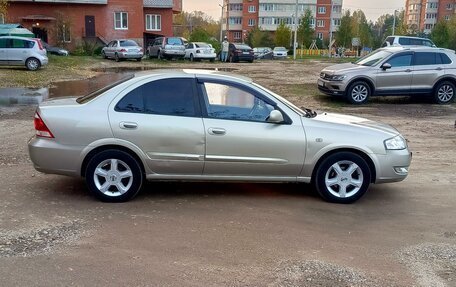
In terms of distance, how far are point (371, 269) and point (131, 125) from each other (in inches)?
119

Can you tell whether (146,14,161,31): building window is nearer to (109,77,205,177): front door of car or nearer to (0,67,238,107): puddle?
(0,67,238,107): puddle

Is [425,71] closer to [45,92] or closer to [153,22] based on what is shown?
[45,92]

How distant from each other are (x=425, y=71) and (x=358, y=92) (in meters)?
2.21

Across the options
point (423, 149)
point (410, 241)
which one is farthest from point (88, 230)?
point (423, 149)

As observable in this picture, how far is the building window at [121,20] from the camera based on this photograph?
46.2 meters

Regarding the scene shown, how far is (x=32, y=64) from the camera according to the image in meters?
23.8

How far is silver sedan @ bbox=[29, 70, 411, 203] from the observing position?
539 cm

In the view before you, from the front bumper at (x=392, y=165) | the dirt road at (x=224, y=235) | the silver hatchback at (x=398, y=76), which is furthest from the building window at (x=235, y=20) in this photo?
the front bumper at (x=392, y=165)

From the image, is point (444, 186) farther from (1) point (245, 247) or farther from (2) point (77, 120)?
(2) point (77, 120)

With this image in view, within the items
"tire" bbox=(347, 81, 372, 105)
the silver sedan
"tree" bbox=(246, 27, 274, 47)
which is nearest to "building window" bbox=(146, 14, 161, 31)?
"tree" bbox=(246, 27, 274, 47)

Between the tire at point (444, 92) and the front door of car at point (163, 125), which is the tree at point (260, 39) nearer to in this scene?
the tire at point (444, 92)

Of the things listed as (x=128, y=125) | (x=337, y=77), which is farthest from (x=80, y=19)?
(x=128, y=125)

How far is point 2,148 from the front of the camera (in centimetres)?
799

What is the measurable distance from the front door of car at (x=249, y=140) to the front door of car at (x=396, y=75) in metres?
10.1
